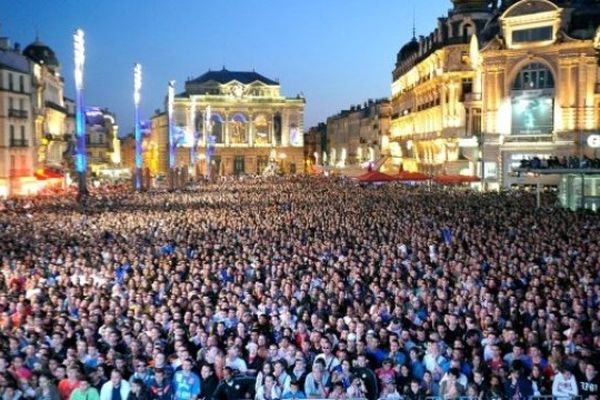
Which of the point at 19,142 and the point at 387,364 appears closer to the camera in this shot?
the point at 387,364

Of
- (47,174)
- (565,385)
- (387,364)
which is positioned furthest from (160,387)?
(47,174)

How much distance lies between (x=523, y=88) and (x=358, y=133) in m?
78.1

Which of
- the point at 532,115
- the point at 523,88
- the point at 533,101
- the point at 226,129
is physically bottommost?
the point at 532,115

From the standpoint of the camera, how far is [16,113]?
5719cm

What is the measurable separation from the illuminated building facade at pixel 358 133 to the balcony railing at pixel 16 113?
4848cm

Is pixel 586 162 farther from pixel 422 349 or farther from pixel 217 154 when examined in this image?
pixel 217 154

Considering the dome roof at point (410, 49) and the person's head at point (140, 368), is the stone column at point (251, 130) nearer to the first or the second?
the dome roof at point (410, 49)

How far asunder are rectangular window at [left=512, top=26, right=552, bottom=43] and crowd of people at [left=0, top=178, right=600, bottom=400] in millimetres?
29130

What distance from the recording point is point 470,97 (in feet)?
191

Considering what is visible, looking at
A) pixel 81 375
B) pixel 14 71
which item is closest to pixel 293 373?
pixel 81 375

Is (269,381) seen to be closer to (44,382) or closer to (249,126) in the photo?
(44,382)

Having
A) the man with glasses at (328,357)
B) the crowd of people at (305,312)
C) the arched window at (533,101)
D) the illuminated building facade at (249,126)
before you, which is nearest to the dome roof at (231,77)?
the illuminated building facade at (249,126)

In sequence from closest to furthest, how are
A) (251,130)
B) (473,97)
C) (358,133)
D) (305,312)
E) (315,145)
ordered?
(305,312)
(473,97)
(251,130)
(358,133)
(315,145)

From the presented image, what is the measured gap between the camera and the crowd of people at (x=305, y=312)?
33.0ft
